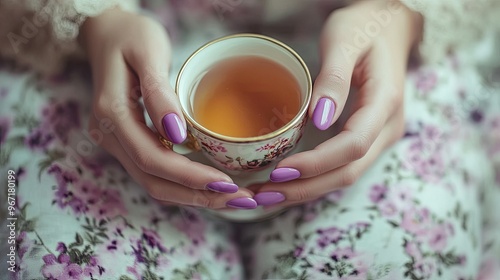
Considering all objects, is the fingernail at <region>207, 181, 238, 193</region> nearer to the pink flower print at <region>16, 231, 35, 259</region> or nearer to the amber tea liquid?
the amber tea liquid

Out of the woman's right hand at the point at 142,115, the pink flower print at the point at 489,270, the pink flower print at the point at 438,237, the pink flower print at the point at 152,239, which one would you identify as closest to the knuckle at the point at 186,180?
the woman's right hand at the point at 142,115

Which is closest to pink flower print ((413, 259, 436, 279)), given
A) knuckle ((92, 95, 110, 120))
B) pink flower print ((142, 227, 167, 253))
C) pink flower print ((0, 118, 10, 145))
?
pink flower print ((142, 227, 167, 253))

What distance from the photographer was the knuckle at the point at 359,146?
69cm

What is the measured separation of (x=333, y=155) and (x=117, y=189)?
291 millimetres

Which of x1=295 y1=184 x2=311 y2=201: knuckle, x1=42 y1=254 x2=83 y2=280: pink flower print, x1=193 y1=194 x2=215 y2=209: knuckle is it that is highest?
x1=295 y1=184 x2=311 y2=201: knuckle

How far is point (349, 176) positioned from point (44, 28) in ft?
1.55

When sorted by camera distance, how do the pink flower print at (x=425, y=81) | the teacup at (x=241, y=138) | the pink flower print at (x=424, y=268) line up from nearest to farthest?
the teacup at (x=241, y=138), the pink flower print at (x=424, y=268), the pink flower print at (x=425, y=81)

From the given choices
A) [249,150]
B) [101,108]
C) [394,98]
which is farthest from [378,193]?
[101,108]

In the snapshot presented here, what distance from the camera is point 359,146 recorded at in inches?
27.2

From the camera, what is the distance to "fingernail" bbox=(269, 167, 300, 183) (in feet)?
2.20

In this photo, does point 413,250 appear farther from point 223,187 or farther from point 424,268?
point 223,187

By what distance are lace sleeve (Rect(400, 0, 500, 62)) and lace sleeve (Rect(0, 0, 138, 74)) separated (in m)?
0.41

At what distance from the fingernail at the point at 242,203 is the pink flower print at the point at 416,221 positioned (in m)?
0.20

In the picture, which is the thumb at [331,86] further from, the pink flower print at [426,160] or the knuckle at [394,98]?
the pink flower print at [426,160]
